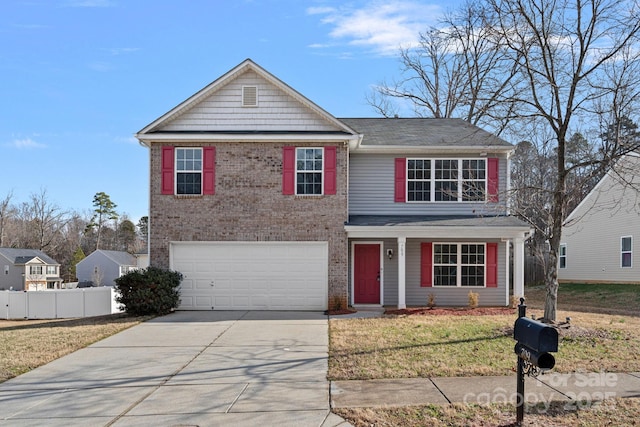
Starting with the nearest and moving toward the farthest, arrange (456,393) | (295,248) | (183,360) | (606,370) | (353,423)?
(353,423)
(456,393)
(606,370)
(183,360)
(295,248)

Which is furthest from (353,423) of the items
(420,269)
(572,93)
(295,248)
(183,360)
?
(420,269)

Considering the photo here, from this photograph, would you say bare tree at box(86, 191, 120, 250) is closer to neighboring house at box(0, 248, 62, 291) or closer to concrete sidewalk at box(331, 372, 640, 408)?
neighboring house at box(0, 248, 62, 291)

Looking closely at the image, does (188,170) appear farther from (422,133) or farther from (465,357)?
(465,357)

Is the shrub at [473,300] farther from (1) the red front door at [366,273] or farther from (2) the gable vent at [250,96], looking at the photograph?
(2) the gable vent at [250,96]

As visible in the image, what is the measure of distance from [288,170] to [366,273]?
14.3 ft

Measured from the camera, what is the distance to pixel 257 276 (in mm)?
16562

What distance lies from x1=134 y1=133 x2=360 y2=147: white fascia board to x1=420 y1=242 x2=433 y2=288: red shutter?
4382 millimetres

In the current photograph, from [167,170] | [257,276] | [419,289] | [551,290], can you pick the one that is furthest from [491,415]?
[167,170]

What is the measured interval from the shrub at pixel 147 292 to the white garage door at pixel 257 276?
90cm

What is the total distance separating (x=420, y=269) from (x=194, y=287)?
285 inches

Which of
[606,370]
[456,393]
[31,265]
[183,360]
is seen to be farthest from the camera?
[31,265]

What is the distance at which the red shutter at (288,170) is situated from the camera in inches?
647

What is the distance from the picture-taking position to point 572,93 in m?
12.0

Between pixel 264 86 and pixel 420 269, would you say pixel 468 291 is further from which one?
pixel 264 86
